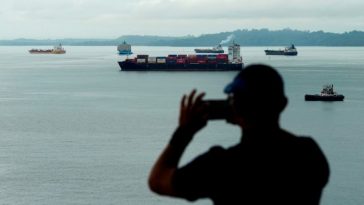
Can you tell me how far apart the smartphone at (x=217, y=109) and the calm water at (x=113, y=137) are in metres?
23.8

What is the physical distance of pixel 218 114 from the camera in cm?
220

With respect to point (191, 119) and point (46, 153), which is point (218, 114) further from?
point (46, 153)

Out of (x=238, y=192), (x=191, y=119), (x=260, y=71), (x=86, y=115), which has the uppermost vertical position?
(x=260, y=71)

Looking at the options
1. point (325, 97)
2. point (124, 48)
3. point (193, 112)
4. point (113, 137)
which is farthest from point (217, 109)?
point (124, 48)

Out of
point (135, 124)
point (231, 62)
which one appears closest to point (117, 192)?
point (135, 124)

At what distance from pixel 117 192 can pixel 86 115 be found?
2820 centimetres

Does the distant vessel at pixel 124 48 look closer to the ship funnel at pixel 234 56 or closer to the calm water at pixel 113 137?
the ship funnel at pixel 234 56

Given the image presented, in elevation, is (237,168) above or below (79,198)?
above

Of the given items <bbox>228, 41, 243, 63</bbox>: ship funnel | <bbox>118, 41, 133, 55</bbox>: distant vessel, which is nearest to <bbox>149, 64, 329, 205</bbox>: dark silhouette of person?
<bbox>228, 41, 243, 63</bbox>: ship funnel

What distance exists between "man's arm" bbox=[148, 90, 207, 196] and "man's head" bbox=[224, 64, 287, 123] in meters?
0.11

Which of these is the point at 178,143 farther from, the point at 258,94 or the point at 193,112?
the point at 258,94

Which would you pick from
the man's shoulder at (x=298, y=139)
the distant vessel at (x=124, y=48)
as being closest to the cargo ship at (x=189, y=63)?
the distant vessel at (x=124, y=48)

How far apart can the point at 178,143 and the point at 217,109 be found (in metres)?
0.16

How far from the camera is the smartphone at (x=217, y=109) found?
219 centimetres
